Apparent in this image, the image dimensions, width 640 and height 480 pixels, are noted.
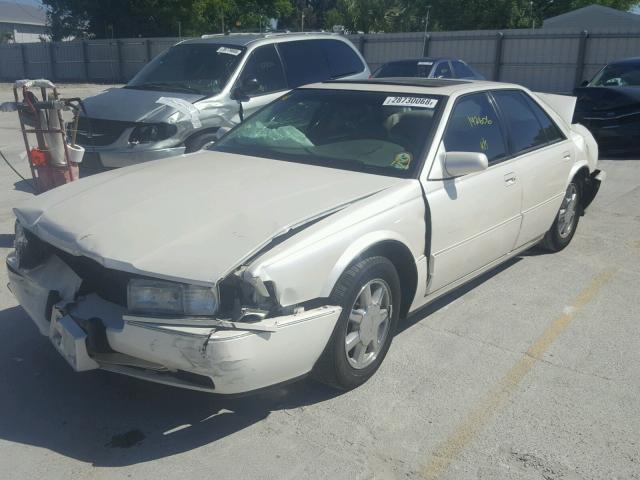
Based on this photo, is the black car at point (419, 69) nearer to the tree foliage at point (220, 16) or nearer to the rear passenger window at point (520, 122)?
the rear passenger window at point (520, 122)

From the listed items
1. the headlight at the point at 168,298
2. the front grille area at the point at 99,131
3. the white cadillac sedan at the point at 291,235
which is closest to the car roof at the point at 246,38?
the front grille area at the point at 99,131

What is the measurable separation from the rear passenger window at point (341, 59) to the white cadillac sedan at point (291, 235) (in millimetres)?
4166

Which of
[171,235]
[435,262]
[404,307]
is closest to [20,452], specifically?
[171,235]

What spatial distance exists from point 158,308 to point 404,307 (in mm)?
1596

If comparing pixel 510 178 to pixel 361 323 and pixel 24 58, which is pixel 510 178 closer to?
pixel 361 323

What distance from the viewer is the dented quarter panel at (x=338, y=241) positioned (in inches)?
121

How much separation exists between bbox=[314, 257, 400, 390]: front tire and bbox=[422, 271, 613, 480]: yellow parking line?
61 cm

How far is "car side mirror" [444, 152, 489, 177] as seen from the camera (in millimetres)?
4035

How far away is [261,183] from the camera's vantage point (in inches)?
155

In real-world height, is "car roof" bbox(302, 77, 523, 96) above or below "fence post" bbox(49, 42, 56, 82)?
above

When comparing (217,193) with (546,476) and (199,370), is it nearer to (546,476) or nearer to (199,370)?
(199,370)

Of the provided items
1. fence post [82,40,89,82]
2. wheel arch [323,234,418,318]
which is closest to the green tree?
fence post [82,40,89,82]

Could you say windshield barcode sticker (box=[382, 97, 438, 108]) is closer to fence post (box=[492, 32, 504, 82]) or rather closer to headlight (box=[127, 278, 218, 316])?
headlight (box=[127, 278, 218, 316])

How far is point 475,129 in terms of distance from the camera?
15.4 feet
